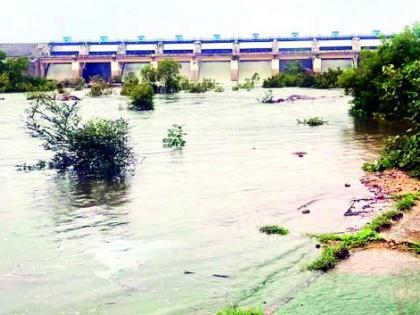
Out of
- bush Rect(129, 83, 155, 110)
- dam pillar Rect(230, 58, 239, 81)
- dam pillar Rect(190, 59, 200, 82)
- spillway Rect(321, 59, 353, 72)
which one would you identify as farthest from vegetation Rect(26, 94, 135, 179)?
spillway Rect(321, 59, 353, 72)

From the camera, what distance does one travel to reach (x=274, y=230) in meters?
13.9

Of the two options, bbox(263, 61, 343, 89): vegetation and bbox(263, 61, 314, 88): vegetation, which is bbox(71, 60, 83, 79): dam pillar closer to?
bbox(263, 61, 343, 89): vegetation

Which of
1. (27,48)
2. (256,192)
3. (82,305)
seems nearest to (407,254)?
(82,305)

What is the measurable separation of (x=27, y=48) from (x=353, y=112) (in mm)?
83692

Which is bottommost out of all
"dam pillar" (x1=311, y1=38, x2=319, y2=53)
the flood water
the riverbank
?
the flood water

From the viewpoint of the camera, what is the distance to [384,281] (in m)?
10.4

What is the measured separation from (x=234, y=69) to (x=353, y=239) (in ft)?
314

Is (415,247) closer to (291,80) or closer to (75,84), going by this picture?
(291,80)

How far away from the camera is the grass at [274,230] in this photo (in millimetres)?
13808

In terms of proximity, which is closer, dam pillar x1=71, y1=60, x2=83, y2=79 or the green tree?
the green tree

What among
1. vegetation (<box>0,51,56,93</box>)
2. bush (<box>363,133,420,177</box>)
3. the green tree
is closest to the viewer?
bush (<box>363,133,420,177</box>)

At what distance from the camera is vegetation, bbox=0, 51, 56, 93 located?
87.4 meters

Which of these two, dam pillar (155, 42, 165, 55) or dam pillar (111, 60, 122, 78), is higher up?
dam pillar (155, 42, 165, 55)

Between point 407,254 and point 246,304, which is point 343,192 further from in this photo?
point 246,304
